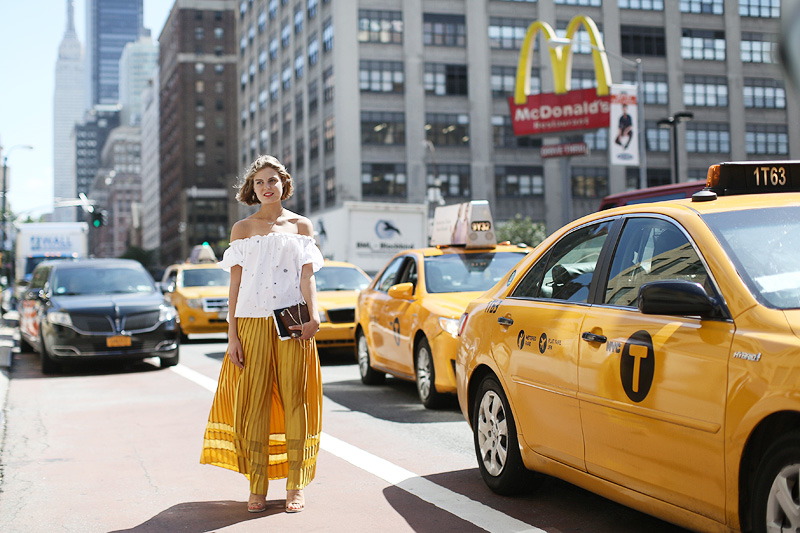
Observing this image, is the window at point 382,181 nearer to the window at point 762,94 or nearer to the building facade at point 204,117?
the window at point 762,94

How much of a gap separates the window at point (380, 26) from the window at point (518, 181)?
10898 millimetres

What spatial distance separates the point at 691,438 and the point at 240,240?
2.78 metres

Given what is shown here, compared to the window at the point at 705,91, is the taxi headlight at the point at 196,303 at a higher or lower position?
lower

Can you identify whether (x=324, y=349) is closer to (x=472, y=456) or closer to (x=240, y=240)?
(x=472, y=456)

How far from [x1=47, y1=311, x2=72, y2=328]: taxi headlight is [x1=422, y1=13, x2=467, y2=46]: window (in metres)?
48.5

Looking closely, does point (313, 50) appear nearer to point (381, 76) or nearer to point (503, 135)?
point (381, 76)

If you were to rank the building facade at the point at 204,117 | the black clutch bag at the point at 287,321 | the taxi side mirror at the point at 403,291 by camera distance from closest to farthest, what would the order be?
the black clutch bag at the point at 287,321 → the taxi side mirror at the point at 403,291 → the building facade at the point at 204,117

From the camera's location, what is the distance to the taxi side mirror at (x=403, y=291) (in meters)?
9.38

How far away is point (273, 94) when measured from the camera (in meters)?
73.2

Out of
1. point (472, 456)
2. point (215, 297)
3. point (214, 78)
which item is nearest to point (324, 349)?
point (215, 297)

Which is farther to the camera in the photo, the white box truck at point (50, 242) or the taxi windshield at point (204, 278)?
the white box truck at point (50, 242)

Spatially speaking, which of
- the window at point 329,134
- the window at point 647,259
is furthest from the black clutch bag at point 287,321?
the window at point 329,134

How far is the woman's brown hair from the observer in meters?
5.30

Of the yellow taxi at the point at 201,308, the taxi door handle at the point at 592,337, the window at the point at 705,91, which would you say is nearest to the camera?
the taxi door handle at the point at 592,337
